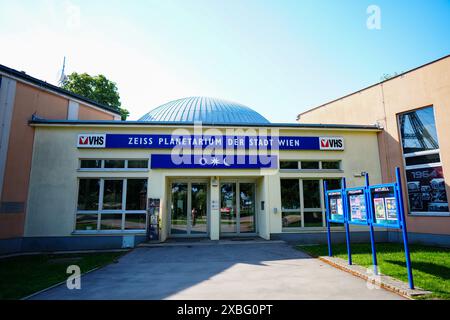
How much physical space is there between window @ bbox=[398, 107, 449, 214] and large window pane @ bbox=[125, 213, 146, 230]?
11.6 meters

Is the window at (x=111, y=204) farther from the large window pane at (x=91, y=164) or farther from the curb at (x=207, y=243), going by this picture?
the curb at (x=207, y=243)

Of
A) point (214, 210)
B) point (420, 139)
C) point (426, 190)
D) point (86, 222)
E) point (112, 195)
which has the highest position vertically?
point (420, 139)

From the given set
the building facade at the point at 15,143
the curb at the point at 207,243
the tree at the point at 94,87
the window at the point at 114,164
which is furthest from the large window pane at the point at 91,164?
the tree at the point at 94,87

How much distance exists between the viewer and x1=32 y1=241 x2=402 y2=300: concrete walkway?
4992mm

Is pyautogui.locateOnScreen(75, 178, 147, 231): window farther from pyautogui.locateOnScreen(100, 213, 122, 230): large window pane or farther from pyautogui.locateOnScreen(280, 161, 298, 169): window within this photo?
pyautogui.locateOnScreen(280, 161, 298, 169): window

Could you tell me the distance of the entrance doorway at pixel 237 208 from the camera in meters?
12.6

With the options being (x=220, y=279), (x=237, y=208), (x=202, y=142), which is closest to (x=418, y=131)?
(x=237, y=208)

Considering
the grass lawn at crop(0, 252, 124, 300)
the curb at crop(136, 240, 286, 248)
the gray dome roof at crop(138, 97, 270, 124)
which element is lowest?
the grass lawn at crop(0, 252, 124, 300)

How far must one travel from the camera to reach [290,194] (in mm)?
11727

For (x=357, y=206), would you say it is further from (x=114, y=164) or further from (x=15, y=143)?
(x=15, y=143)

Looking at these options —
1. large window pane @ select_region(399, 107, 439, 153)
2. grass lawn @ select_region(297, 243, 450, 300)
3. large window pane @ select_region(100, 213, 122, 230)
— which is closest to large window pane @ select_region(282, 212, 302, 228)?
grass lawn @ select_region(297, 243, 450, 300)

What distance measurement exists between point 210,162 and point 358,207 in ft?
20.6
